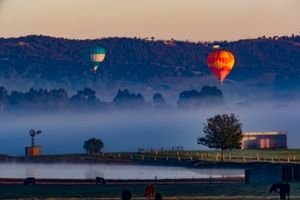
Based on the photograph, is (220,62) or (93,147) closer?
(93,147)

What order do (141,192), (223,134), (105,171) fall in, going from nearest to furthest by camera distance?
(141,192) < (105,171) < (223,134)

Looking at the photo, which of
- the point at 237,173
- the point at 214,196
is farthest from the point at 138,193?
the point at 237,173

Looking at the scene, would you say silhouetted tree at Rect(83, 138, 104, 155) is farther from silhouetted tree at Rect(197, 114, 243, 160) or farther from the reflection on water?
silhouetted tree at Rect(197, 114, 243, 160)

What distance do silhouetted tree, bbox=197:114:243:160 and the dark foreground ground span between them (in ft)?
172

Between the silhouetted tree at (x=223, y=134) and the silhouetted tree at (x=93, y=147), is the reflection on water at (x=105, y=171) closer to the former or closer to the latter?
the silhouetted tree at (x=223, y=134)

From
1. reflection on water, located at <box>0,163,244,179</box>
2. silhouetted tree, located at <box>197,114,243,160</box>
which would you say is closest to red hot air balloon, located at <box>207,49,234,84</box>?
silhouetted tree, located at <box>197,114,243,160</box>

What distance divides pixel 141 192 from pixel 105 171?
4588cm

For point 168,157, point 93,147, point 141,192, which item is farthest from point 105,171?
point 141,192

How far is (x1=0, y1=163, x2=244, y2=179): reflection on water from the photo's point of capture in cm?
10712

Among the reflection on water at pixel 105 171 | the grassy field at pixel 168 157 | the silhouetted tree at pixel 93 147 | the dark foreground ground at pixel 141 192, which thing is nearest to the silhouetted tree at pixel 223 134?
the grassy field at pixel 168 157

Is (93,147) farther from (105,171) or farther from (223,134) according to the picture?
(105,171)

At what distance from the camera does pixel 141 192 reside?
72.4 metres

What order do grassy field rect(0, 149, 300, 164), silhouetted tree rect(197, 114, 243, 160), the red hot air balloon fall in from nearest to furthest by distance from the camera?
1. grassy field rect(0, 149, 300, 164)
2. silhouetted tree rect(197, 114, 243, 160)
3. the red hot air balloon

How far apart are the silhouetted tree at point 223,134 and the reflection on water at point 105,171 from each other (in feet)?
36.7
